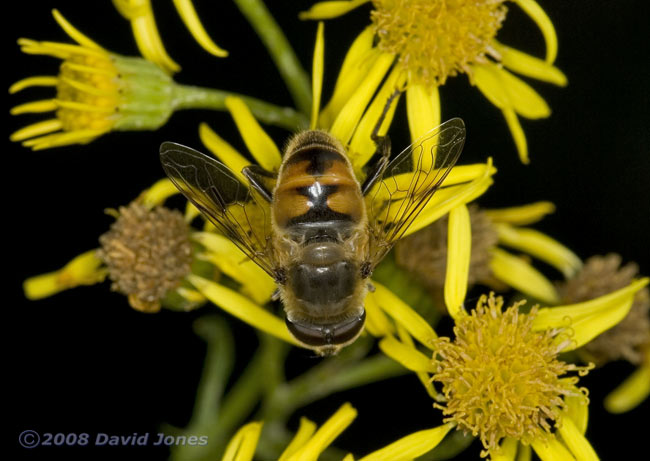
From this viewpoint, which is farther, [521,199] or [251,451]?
[521,199]

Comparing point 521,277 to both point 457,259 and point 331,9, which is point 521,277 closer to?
point 457,259

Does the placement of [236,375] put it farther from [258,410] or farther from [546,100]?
[546,100]

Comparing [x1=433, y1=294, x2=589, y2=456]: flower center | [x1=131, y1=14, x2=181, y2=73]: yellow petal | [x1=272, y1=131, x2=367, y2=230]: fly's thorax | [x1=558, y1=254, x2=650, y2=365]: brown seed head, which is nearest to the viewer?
[x1=272, y1=131, x2=367, y2=230]: fly's thorax

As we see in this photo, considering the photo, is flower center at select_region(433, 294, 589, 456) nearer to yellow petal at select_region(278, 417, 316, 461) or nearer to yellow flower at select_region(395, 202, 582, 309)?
yellow flower at select_region(395, 202, 582, 309)

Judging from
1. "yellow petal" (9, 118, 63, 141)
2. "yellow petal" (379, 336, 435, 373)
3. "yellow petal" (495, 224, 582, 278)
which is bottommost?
"yellow petal" (379, 336, 435, 373)

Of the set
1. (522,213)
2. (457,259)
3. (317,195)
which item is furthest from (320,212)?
(522,213)

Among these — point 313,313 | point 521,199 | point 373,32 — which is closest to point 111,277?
point 313,313

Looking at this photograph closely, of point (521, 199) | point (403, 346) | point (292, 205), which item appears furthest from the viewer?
point (521, 199)

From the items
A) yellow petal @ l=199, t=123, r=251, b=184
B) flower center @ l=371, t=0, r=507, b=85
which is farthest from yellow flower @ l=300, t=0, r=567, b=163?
yellow petal @ l=199, t=123, r=251, b=184
